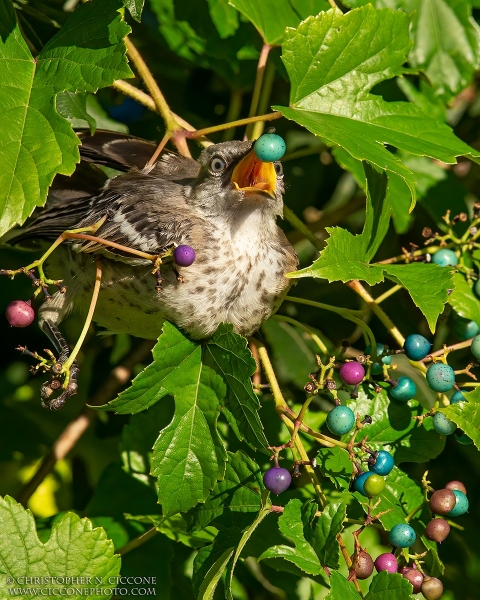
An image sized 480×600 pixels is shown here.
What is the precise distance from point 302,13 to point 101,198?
101 centimetres

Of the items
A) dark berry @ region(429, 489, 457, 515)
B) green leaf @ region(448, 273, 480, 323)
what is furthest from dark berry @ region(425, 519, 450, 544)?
green leaf @ region(448, 273, 480, 323)

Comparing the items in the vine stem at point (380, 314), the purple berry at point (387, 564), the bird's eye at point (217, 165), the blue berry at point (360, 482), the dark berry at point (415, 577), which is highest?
the bird's eye at point (217, 165)

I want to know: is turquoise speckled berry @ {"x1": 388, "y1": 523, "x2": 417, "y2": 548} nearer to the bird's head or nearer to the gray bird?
the gray bird

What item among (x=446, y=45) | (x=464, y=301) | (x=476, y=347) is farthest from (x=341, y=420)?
(x=446, y=45)

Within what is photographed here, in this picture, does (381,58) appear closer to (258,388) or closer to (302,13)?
(302,13)

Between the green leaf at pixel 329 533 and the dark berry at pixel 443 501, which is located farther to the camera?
the dark berry at pixel 443 501

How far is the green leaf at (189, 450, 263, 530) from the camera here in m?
2.32

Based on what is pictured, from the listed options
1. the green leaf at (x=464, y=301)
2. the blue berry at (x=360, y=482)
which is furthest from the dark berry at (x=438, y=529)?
the green leaf at (x=464, y=301)

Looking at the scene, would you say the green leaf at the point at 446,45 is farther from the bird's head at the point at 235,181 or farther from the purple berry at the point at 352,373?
the purple berry at the point at 352,373

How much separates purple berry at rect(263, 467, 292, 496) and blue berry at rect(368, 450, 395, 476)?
27 cm

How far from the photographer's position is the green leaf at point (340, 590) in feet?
6.20

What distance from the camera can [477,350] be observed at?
8.11ft

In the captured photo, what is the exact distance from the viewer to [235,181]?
2.97 metres

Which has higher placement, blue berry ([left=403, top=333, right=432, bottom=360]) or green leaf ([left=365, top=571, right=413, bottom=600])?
blue berry ([left=403, top=333, right=432, bottom=360])
